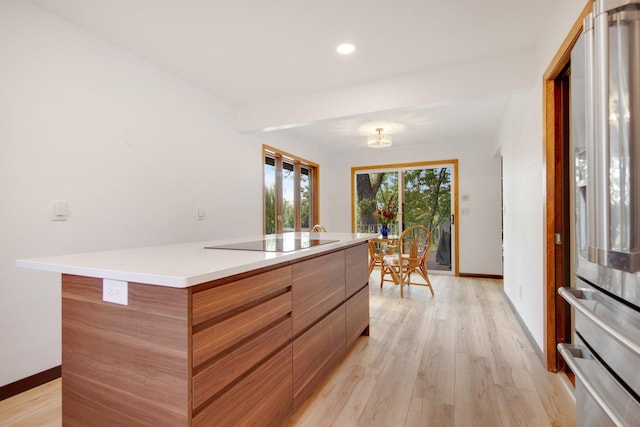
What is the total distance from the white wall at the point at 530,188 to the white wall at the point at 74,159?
2.91 metres

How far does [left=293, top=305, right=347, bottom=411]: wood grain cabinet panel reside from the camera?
1.53m

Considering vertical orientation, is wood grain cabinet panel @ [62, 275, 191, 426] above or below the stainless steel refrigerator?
below

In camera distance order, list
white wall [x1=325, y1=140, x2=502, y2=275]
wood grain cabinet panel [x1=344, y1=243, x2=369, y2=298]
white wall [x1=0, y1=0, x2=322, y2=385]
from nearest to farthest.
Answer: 1. white wall [x1=0, y1=0, x2=322, y2=385]
2. wood grain cabinet panel [x1=344, y1=243, x2=369, y2=298]
3. white wall [x1=325, y1=140, x2=502, y2=275]

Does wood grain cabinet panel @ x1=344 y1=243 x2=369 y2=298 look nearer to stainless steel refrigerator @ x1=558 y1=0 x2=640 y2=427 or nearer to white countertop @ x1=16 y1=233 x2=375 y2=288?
white countertop @ x1=16 y1=233 x2=375 y2=288

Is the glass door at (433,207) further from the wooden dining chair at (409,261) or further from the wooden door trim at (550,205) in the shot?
the wooden door trim at (550,205)

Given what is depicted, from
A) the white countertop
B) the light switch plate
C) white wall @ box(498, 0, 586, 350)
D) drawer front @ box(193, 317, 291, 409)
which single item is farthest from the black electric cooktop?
white wall @ box(498, 0, 586, 350)

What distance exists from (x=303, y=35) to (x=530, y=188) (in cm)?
208

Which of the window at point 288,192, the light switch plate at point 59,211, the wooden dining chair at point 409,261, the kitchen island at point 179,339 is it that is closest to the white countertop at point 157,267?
the kitchen island at point 179,339

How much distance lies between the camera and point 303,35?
2.22 meters

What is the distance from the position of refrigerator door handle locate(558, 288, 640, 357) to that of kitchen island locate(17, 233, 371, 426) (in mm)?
1008

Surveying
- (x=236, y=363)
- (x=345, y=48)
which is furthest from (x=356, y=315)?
(x=345, y=48)

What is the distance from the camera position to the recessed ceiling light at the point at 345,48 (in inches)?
92.3

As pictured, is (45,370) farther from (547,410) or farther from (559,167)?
(559,167)

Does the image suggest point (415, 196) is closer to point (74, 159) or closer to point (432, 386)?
point (432, 386)
